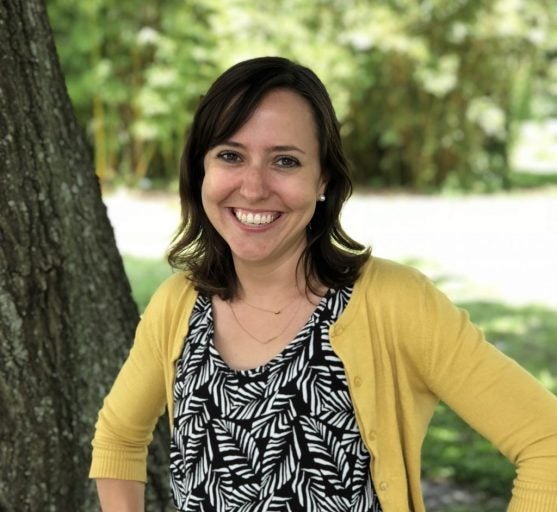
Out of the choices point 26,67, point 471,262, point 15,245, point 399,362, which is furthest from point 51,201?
point 471,262

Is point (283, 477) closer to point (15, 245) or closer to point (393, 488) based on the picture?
point (393, 488)

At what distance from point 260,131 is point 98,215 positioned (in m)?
0.92

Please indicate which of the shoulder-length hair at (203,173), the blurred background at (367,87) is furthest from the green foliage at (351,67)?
the shoulder-length hair at (203,173)

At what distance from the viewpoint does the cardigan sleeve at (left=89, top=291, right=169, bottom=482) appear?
6.83 feet

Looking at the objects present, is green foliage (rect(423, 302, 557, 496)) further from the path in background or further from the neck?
the neck

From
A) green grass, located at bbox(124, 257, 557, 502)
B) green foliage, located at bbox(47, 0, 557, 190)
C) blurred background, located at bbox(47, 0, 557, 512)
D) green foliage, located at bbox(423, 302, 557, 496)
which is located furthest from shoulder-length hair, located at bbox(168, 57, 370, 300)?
green foliage, located at bbox(47, 0, 557, 190)

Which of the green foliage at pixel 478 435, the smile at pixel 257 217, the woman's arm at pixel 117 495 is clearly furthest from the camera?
the green foliage at pixel 478 435

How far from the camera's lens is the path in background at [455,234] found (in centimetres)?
804

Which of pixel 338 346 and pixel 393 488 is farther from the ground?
pixel 338 346

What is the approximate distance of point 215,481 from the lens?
1897 millimetres

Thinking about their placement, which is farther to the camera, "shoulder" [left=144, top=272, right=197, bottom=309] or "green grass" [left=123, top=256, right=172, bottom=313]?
"green grass" [left=123, top=256, right=172, bottom=313]

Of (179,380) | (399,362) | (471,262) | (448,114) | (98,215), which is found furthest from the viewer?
(448,114)

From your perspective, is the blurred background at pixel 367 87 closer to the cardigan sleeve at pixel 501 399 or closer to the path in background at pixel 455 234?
the path in background at pixel 455 234

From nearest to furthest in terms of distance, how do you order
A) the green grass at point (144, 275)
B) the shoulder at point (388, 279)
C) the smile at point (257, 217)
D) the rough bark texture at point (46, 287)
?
the shoulder at point (388, 279), the smile at point (257, 217), the rough bark texture at point (46, 287), the green grass at point (144, 275)
